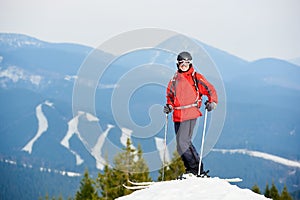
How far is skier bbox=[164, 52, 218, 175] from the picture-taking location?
9859 millimetres

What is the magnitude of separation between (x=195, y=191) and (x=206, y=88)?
2.35 metres

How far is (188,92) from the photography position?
9.91 meters

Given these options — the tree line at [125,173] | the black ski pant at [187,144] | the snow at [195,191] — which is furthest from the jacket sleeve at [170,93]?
the tree line at [125,173]

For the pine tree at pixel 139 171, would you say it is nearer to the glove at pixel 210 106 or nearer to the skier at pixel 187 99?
the skier at pixel 187 99

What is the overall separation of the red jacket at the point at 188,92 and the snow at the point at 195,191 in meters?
Answer: 1.36

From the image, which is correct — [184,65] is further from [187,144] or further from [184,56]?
[187,144]

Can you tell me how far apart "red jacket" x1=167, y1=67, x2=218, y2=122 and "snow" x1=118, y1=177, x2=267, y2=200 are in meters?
1.36

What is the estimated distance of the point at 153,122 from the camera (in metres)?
11.3

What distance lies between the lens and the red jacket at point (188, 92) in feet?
32.4

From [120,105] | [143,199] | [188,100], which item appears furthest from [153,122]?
[143,199]

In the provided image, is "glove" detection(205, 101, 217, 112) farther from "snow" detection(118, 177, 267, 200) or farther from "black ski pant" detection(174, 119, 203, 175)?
"snow" detection(118, 177, 267, 200)

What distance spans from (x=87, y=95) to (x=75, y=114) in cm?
66

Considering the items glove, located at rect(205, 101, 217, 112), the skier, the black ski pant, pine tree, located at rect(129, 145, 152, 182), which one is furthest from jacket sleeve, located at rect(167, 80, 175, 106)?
pine tree, located at rect(129, 145, 152, 182)

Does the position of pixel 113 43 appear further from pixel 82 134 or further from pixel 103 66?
pixel 82 134
